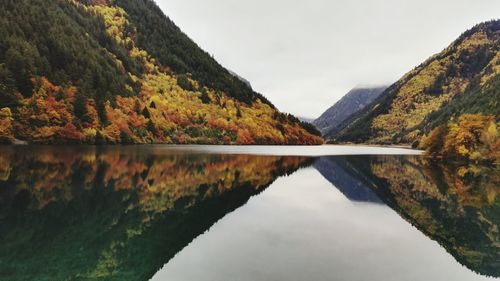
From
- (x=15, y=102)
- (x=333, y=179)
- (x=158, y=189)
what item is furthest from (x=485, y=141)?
(x=15, y=102)

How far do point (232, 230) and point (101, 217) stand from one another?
930 centimetres

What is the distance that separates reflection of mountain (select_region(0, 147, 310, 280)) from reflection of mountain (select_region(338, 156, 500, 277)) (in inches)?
623

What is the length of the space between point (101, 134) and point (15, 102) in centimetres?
2947

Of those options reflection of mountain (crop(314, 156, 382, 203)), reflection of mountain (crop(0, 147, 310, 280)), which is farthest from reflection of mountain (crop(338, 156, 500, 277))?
reflection of mountain (crop(0, 147, 310, 280))

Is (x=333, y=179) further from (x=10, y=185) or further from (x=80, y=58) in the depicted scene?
(x=80, y=58)

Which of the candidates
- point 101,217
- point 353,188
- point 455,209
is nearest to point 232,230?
point 101,217

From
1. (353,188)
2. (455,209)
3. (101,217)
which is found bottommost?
(455,209)

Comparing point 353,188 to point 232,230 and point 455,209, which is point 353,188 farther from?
point 232,230

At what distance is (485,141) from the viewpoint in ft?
345

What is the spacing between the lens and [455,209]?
4084 centimetres

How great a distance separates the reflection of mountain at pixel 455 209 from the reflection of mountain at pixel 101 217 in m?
15.8

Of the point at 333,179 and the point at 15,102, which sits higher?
the point at 15,102

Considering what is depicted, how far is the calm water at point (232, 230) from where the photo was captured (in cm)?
2011

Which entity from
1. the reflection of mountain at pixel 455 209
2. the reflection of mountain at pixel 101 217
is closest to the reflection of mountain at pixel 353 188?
the reflection of mountain at pixel 455 209
